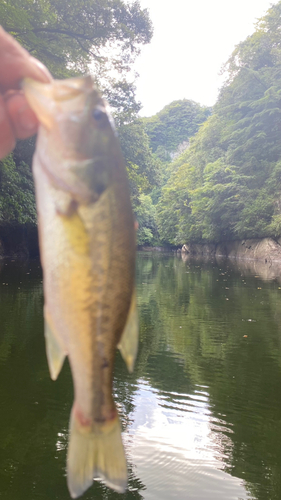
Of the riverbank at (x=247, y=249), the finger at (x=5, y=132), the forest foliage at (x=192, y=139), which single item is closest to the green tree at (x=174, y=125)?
the forest foliage at (x=192, y=139)

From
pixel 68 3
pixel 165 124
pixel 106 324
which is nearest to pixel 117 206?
pixel 106 324

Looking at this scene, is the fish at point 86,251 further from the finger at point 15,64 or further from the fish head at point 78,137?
the finger at point 15,64

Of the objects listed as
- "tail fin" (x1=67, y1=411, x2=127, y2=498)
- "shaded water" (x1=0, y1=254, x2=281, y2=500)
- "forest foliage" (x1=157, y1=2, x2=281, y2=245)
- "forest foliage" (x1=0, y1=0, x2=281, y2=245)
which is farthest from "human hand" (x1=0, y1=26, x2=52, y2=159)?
"forest foliage" (x1=157, y1=2, x2=281, y2=245)

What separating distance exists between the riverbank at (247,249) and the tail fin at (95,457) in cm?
3163

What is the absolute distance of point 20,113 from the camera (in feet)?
4.65

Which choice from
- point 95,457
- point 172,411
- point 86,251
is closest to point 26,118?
point 86,251

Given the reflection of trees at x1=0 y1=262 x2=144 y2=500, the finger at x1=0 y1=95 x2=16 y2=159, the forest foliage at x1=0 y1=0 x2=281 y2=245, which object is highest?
the forest foliage at x1=0 y1=0 x2=281 y2=245

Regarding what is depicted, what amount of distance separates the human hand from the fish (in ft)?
0.94

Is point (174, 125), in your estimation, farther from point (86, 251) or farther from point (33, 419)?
point (86, 251)

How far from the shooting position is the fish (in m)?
1.00

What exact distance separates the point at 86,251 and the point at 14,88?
30.9 inches

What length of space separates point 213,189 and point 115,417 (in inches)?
1406

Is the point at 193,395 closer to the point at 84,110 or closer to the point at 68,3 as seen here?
the point at 84,110

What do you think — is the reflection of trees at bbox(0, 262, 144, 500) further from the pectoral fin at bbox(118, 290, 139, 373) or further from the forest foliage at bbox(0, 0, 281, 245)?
the forest foliage at bbox(0, 0, 281, 245)
